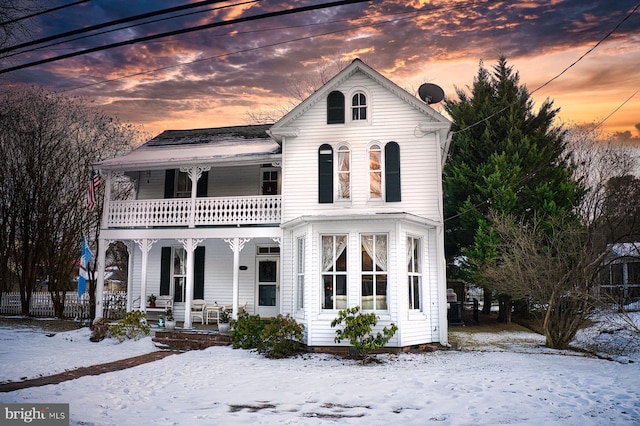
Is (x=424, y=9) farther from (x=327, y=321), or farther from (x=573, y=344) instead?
(x=573, y=344)

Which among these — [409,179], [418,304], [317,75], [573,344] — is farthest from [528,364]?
[317,75]

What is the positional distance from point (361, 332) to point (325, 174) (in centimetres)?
581

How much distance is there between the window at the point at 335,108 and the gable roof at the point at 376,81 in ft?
0.89

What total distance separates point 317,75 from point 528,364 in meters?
25.4

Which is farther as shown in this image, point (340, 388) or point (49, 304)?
point (49, 304)

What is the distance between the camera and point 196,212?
17.7m

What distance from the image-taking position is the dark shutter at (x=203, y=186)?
19.1 metres

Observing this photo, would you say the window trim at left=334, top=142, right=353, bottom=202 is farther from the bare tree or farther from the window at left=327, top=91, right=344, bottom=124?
the bare tree

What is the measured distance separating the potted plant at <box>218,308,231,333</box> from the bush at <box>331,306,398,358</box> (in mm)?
4492

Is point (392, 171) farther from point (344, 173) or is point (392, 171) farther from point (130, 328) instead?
point (130, 328)

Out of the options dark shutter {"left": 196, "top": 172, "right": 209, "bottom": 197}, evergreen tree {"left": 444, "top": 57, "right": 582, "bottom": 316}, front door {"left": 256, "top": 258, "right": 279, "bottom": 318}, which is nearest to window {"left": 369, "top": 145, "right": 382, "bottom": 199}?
front door {"left": 256, "top": 258, "right": 279, "bottom": 318}

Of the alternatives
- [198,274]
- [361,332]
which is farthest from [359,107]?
[198,274]

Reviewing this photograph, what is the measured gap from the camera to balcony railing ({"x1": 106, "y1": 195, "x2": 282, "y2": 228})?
1689 cm

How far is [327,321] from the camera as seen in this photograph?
13945 mm
